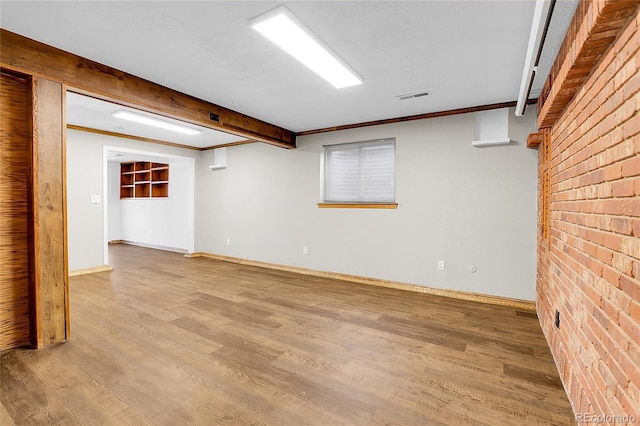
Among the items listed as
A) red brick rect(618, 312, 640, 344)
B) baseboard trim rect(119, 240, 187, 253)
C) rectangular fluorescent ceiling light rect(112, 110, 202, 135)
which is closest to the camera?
red brick rect(618, 312, 640, 344)

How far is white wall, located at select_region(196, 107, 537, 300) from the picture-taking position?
11.7 feet

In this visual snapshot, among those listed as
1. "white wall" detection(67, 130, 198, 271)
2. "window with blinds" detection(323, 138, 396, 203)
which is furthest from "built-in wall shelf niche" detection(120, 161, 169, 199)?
"window with blinds" detection(323, 138, 396, 203)

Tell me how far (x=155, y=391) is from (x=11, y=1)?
8.34 feet

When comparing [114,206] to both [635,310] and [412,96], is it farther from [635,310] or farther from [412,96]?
[635,310]

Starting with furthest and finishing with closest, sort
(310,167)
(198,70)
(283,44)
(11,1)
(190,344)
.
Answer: (310,167)
(198,70)
(190,344)
(283,44)
(11,1)

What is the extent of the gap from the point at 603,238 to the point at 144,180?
9364 millimetres

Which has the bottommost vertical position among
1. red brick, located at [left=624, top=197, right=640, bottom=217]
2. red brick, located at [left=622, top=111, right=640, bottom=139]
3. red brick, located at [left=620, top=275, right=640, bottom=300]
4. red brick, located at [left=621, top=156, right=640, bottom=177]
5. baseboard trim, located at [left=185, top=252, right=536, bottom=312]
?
baseboard trim, located at [left=185, top=252, right=536, bottom=312]

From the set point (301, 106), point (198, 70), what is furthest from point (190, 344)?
point (301, 106)

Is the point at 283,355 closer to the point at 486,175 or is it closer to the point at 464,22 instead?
the point at 464,22

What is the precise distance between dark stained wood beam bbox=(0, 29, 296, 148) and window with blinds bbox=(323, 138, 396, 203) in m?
1.66

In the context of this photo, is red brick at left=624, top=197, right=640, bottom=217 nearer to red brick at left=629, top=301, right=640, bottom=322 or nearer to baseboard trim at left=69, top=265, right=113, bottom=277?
red brick at left=629, top=301, right=640, bottom=322

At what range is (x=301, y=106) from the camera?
12.4 ft

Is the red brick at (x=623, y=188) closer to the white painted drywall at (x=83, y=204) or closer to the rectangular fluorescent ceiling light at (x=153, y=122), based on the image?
the rectangular fluorescent ceiling light at (x=153, y=122)

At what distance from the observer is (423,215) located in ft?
13.5
